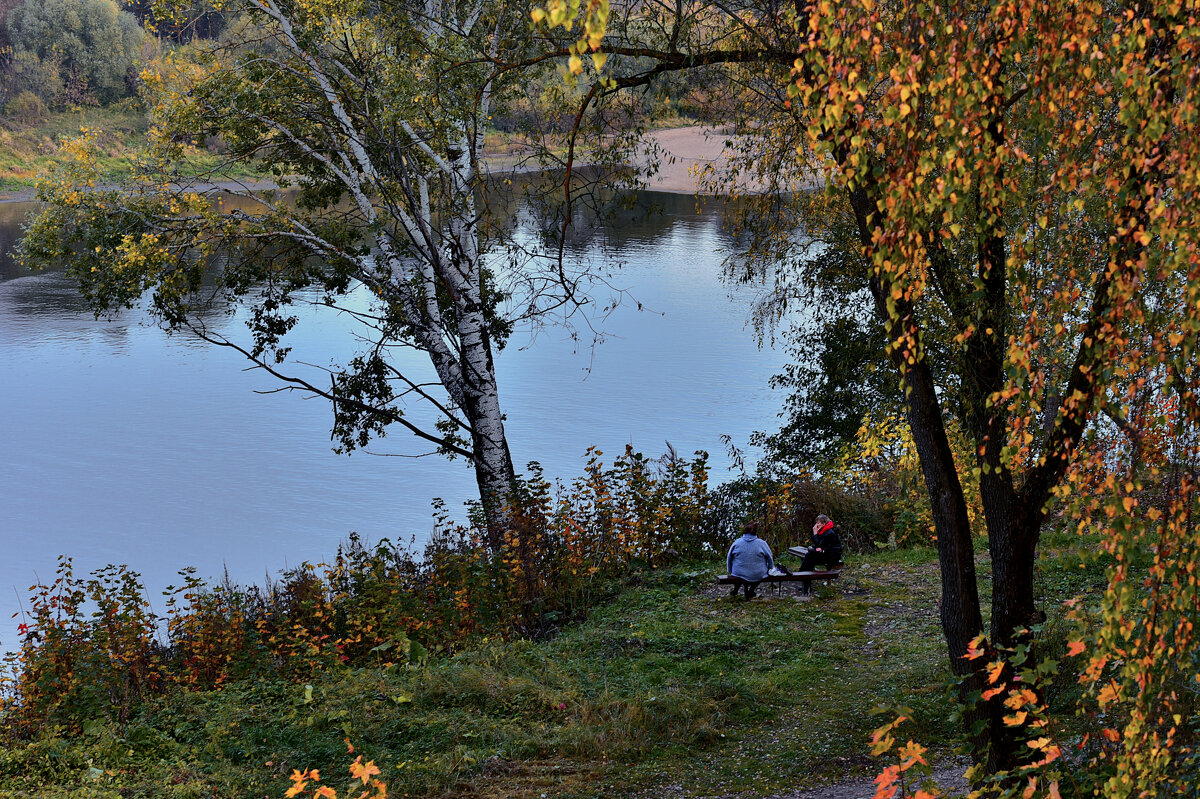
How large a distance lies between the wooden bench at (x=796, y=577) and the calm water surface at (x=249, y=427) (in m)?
5.45

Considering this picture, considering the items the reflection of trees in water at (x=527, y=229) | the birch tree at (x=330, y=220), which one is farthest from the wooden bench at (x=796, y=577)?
the reflection of trees in water at (x=527, y=229)

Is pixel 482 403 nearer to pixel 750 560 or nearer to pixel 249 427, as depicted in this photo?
pixel 750 560

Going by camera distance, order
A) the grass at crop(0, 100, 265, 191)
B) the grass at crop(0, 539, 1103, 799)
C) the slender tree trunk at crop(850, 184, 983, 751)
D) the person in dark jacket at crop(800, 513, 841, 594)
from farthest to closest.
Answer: the grass at crop(0, 100, 265, 191), the person in dark jacket at crop(800, 513, 841, 594), the grass at crop(0, 539, 1103, 799), the slender tree trunk at crop(850, 184, 983, 751)

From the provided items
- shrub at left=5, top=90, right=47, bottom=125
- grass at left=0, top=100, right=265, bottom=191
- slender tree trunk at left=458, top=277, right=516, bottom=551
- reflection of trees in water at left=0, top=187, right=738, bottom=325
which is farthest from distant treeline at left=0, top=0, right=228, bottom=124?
slender tree trunk at left=458, top=277, right=516, bottom=551

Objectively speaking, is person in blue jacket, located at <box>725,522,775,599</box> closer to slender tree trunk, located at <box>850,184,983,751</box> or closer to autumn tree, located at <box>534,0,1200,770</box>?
slender tree trunk, located at <box>850,184,983,751</box>

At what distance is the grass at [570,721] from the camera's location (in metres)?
6.01

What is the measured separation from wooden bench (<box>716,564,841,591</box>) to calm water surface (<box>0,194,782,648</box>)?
17.9 ft

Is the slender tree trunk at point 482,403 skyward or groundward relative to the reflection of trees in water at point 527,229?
groundward

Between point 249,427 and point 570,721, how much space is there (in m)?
15.4

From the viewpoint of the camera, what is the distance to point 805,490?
1303cm

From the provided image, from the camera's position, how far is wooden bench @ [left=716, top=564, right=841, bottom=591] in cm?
983

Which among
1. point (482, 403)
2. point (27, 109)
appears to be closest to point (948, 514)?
point (482, 403)

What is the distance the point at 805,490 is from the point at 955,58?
406 inches

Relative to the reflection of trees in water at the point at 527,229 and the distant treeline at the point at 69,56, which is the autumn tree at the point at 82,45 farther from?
the reflection of trees in water at the point at 527,229
